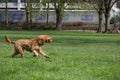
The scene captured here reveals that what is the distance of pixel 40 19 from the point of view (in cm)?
10200

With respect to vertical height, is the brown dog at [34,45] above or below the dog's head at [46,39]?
below

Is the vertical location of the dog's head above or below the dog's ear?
above

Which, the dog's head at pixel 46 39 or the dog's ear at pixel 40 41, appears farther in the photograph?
the dog's ear at pixel 40 41

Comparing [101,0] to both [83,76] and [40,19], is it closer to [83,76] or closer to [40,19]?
[40,19]

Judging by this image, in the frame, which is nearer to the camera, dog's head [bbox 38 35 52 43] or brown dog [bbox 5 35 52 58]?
dog's head [bbox 38 35 52 43]

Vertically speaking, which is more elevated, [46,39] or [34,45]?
[46,39]

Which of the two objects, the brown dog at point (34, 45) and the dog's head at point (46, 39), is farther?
the brown dog at point (34, 45)

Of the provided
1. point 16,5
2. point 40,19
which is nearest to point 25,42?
point 40,19

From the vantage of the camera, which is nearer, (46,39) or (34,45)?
(46,39)

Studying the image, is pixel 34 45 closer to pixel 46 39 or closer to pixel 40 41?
pixel 40 41

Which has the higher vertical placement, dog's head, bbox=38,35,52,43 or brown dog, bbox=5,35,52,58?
dog's head, bbox=38,35,52,43

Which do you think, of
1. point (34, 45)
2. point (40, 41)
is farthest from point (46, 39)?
point (34, 45)

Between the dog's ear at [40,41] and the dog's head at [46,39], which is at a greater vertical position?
the dog's head at [46,39]

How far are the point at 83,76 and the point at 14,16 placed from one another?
3824 inches
